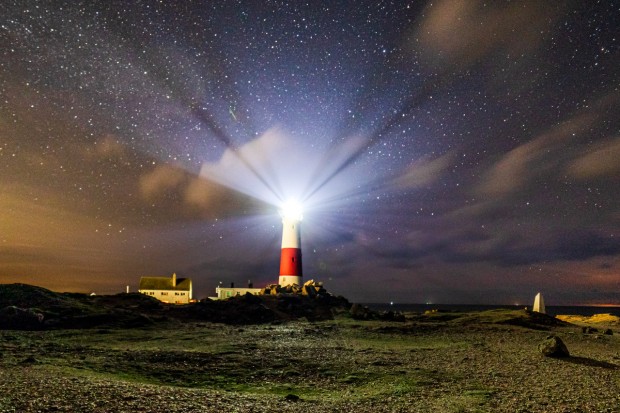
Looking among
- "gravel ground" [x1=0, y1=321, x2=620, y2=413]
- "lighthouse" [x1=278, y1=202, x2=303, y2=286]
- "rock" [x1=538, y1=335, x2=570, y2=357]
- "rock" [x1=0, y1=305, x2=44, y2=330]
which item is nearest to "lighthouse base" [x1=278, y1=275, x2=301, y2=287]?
"lighthouse" [x1=278, y1=202, x2=303, y2=286]

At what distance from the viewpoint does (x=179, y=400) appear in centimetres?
1148

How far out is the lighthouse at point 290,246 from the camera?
53.2 m

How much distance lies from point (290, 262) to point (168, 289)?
73.7 ft

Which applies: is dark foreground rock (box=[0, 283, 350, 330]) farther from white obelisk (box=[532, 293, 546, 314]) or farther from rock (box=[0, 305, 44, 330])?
white obelisk (box=[532, 293, 546, 314])

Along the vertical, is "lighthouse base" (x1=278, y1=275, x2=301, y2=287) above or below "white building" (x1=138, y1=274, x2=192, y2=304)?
above

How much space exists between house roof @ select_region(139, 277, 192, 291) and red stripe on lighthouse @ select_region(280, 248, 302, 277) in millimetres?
19951

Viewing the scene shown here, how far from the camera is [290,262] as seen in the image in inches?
2121

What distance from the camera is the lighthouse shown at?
5316 centimetres

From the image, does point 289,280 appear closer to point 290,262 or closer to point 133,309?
point 290,262

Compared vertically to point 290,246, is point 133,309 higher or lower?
lower

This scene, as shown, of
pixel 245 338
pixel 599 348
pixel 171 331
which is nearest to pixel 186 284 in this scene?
pixel 171 331

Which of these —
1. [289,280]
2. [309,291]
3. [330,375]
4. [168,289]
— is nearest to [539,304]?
[309,291]

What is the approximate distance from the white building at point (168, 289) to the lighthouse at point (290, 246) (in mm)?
19478

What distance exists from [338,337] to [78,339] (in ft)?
47.1
